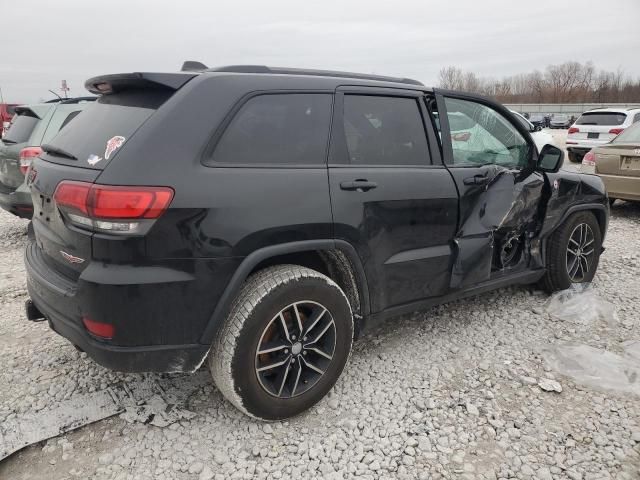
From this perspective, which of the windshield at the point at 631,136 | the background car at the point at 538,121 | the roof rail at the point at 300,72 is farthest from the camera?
the background car at the point at 538,121

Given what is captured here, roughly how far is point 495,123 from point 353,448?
2587mm

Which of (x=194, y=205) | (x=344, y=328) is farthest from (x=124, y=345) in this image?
(x=344, y=328)

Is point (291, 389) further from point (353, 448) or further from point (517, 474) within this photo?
point (517, 474)

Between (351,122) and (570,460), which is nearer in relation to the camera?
(570,460)

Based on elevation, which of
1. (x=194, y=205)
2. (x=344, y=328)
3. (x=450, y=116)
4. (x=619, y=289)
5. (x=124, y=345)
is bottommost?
(x=619, y=289)

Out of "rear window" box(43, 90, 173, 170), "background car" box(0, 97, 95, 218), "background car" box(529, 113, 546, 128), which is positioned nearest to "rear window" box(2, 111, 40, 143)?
"background car" box(0, 97, 95, 218)

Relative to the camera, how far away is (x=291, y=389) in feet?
8.39

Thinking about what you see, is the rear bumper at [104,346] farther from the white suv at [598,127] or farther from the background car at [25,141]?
the white suv at [598,127]

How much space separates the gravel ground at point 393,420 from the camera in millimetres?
2291

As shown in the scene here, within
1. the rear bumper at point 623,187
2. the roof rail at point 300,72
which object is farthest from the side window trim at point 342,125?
the rear bumper at point 623,187

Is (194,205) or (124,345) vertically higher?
(194,205)

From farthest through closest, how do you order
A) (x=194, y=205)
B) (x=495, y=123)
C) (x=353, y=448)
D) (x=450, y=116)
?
(x=495, y=123)
(x=450, y=116)
(x=353, y=448)
(x=194, y=205)

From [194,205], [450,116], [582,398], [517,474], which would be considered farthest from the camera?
[450,116]

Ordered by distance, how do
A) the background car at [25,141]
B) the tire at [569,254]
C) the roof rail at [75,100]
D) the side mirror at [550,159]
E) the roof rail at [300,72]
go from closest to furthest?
the roof rail at [300,72] < the side mirror at [550,159] < the tire at [569,254] < the background car at [25,141] < the roof rail at [75,100]
